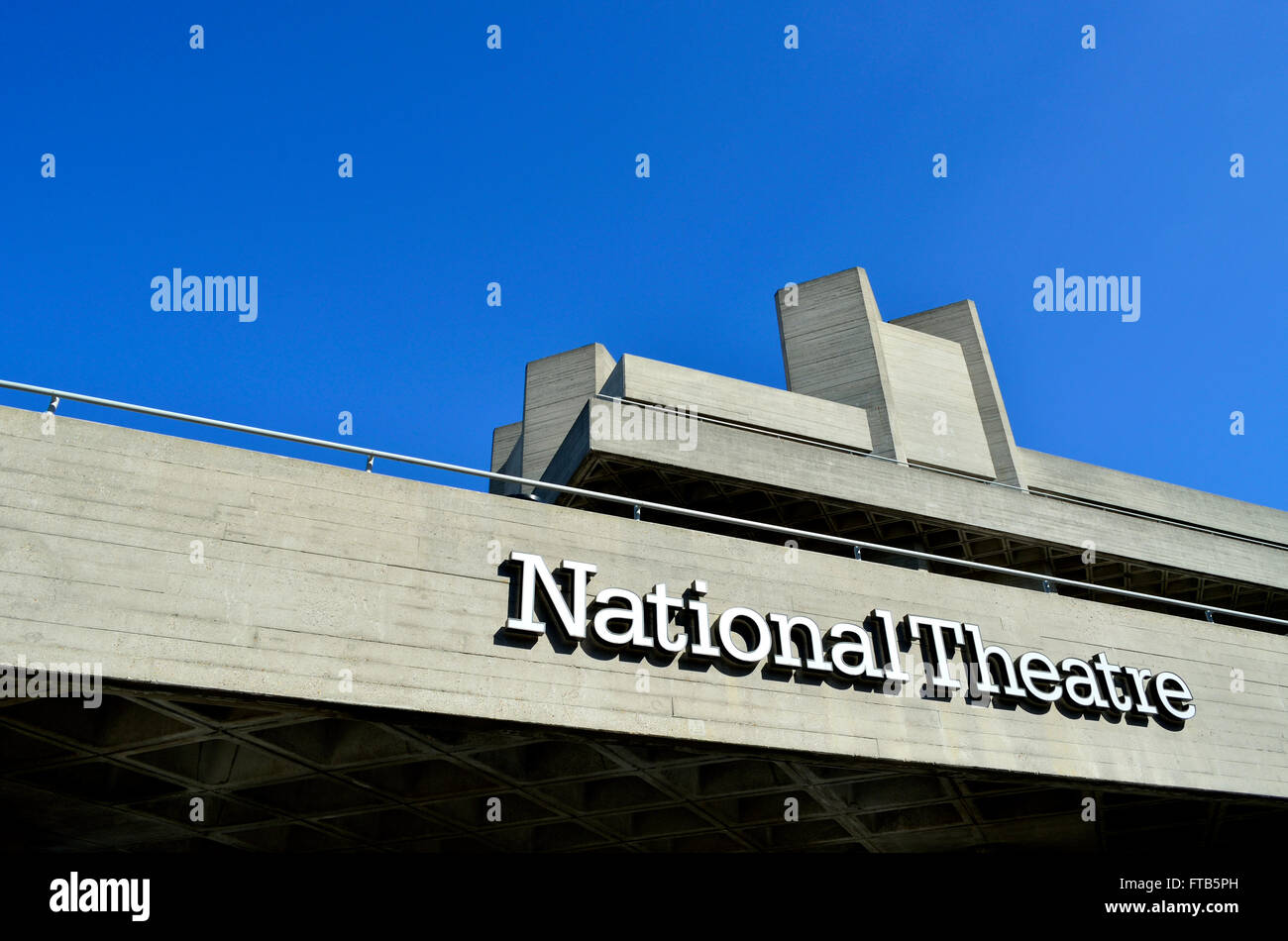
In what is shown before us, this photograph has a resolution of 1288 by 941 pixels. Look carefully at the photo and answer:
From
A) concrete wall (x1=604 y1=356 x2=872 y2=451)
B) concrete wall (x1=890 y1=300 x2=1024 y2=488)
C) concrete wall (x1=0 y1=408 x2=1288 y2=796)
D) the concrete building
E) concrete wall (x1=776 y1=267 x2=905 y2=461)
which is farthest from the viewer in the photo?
concrete wall (x1=890 y1=300 x2=1024 y2=488)

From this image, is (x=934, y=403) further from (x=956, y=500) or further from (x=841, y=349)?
(x=956, y=500)

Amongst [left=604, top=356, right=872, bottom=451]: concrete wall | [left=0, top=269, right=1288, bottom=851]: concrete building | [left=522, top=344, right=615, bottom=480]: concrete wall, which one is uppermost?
[left=522, top=344, right=615, bottom=480]: concrete wall

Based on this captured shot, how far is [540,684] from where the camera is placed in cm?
1087

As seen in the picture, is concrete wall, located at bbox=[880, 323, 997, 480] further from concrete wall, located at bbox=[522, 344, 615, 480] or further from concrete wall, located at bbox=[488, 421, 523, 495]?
concrete wall, located at bbox=[488, 421, 523, 495]

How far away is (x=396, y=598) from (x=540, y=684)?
1891mm

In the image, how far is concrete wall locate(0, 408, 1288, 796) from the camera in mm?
9750

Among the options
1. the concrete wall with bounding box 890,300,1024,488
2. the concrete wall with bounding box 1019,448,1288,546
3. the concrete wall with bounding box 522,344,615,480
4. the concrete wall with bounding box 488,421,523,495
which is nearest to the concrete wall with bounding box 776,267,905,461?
the concrete wall with bounding box 890,300,1024,488

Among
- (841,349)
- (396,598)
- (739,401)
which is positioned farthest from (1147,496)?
(396,598)

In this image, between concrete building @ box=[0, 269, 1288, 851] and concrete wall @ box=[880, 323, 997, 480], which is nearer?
concrete building @ box=[0, 269, 1288, 851]

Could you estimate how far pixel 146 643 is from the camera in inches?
378

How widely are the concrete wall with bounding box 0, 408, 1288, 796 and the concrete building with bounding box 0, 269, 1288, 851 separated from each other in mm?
32

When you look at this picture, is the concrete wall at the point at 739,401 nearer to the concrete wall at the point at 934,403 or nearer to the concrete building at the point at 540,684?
the concrete wall at the point at 934,403
